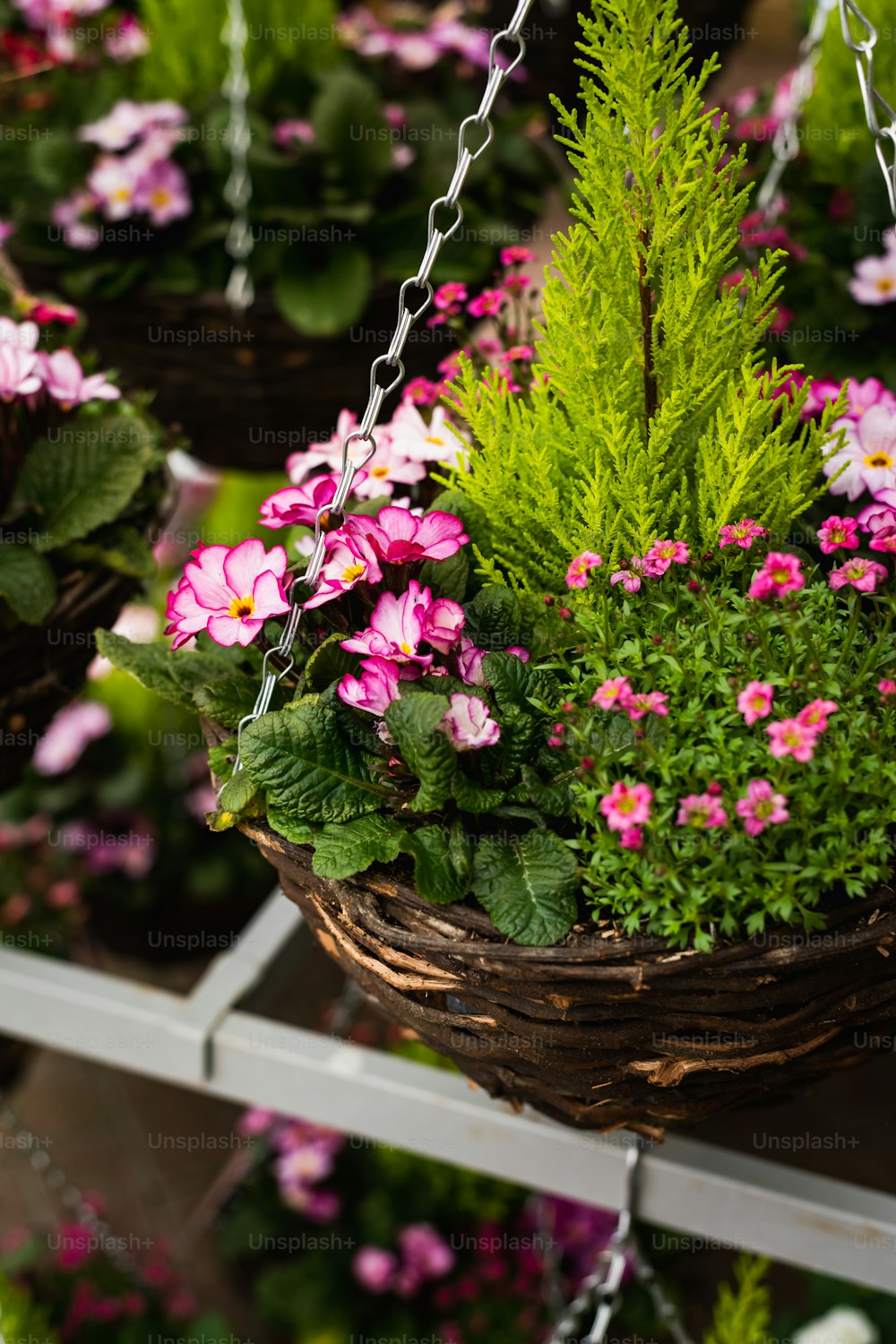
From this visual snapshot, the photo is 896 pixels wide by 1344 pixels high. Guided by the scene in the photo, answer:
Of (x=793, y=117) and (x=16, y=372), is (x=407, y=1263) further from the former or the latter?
(x=793, y=117)

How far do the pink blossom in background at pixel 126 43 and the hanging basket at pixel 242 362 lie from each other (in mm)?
490

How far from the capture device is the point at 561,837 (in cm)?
63

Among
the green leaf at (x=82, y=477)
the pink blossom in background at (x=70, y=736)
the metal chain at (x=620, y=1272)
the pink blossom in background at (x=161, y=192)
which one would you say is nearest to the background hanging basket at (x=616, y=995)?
the metal chain at (x=620, y=1272)

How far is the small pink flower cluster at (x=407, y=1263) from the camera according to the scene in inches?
65.0

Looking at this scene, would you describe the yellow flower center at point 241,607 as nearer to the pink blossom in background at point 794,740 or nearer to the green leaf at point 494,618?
the green leaf at point 494,618

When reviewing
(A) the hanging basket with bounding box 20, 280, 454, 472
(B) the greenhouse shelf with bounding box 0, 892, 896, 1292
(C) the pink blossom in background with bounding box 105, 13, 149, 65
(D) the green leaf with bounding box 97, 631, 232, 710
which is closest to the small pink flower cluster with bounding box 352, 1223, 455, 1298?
(B) the greenhouse shelf with bounding box 0, 892, 896, 1292

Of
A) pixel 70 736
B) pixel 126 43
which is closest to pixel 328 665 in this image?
pixel 126 43

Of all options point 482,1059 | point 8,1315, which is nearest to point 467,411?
point 482,1059

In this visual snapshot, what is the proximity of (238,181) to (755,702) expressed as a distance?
3.00 ft

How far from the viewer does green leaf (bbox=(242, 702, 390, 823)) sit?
63 cm

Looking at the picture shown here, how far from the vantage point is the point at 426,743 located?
0.59m

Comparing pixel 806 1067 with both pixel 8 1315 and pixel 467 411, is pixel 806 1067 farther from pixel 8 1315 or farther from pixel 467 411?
pixel 8 1315

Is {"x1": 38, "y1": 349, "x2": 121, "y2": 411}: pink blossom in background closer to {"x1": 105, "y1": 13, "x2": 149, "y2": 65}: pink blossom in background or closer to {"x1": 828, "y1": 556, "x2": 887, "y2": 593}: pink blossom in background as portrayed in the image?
{"x1": 828, "y1": 556, "x2": 887, "y2": 593}: pink blossom in background

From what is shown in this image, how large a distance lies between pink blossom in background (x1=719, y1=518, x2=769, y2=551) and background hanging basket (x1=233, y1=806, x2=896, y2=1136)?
7.7 inches
